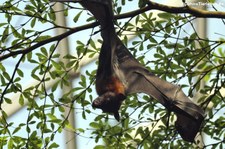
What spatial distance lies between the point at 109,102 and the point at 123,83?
328 mm

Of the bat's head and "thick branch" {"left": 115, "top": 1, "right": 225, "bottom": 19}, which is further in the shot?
the bat's head

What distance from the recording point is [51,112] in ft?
14.9

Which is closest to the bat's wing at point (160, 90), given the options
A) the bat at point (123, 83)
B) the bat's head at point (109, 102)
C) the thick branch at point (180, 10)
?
the bat at point (123, 83)

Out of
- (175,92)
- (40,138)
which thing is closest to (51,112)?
(40,138)

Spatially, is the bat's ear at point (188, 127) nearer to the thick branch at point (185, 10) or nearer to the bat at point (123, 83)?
the bat at point (123, 83)

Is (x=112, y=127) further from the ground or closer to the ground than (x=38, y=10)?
closer to the ground

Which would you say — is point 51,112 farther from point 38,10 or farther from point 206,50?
point 206,50

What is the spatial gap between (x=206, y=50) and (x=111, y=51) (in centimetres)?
77

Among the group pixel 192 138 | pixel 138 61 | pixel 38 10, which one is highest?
pixel 38 10

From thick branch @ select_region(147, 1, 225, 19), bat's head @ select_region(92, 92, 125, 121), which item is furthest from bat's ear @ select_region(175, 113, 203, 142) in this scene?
thick branch @ select_region(147, 1, 225, 19)

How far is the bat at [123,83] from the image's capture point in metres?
3.84

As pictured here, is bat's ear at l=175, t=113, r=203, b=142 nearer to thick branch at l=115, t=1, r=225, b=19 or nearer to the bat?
the bat

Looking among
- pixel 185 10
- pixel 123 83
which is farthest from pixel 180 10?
pixel 123 83

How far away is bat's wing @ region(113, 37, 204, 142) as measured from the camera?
3.93 metres
